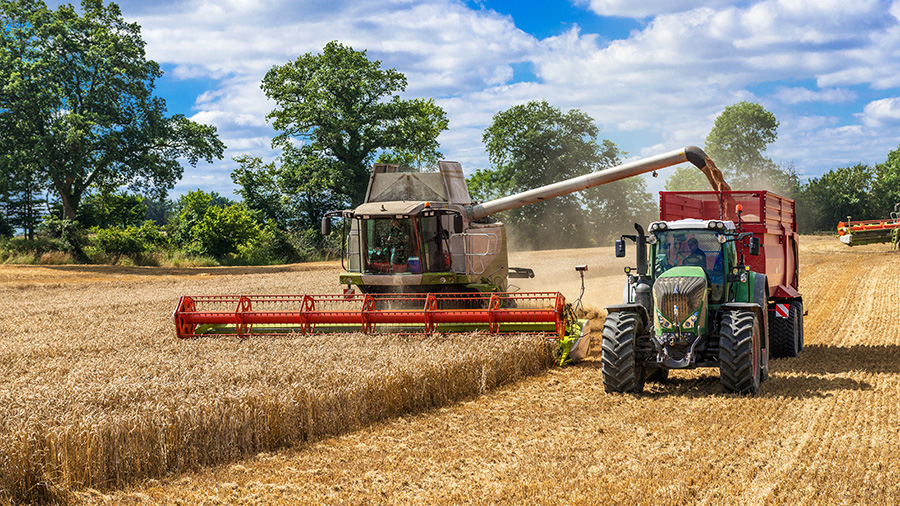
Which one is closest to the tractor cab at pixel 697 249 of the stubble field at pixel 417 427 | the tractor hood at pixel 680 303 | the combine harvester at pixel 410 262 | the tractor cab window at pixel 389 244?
the tractor hood at pixel 680 303

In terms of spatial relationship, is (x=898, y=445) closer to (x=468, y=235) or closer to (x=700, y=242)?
(x=700, y=242)

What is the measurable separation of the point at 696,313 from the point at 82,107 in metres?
31.3

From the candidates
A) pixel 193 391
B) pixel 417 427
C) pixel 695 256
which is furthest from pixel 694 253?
pixel 193 391

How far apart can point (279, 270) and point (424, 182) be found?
21.1 metres

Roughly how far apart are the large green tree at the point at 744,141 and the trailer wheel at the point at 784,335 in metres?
64.5

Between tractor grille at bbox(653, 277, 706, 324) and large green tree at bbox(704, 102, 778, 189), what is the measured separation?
67558mm

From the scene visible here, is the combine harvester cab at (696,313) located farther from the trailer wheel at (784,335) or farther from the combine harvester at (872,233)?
the combine harvester at (872,233)

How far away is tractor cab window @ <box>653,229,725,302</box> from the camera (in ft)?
29.0

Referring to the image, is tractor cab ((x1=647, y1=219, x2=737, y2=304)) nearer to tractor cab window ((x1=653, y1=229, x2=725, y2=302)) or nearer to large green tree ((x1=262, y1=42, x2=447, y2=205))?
tractor cab window ((x1=653, y1=229, x2=725, y2=302))

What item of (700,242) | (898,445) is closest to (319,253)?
(700,242)

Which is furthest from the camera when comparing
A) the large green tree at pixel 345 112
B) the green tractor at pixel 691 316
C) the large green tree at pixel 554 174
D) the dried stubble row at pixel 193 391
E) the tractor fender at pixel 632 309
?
the large green tree at pixel 554 174

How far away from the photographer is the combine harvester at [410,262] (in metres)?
11.2

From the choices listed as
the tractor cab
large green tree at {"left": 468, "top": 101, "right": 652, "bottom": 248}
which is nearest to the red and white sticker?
the tractor cab

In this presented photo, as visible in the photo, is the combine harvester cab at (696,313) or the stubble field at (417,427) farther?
the combine harvester cab at (696,313)
